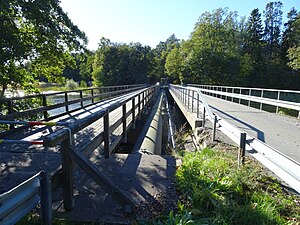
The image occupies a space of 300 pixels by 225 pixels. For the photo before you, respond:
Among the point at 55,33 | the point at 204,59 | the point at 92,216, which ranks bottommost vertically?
the point at 92,216

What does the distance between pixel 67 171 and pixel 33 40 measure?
8341 millimetres

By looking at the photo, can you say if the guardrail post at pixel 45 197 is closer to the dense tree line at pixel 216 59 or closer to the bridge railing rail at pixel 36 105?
the bridge railing rail at pixel 36 105

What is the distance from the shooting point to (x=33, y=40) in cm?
877

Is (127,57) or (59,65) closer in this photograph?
(59,65)

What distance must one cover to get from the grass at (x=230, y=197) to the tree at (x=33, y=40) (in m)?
7.22

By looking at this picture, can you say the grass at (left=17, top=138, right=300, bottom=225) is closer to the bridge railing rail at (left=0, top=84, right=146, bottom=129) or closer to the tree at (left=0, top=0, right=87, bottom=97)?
the bridge railing rail at (left=0, top=84, right=146, bottom=129)

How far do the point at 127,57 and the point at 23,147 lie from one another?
5259 cm

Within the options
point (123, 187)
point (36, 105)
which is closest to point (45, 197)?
point (123, 187)

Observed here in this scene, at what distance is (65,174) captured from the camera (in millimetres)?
2445

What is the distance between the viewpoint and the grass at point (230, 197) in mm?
2275

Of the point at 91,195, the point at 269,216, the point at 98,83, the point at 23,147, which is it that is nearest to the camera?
the point at 269,216

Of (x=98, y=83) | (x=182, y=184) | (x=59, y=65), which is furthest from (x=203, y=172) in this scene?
(x=98, y=83)

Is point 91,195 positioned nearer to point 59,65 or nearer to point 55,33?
point 55,33

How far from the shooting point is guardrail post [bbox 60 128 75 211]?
7.75 ft
